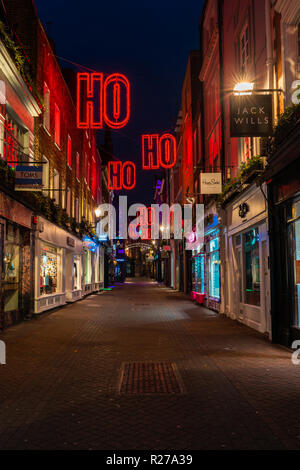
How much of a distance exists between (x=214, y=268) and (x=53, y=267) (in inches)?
308

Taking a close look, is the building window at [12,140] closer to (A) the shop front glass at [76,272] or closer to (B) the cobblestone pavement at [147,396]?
(B) the cobblestone pavement at [147,396]

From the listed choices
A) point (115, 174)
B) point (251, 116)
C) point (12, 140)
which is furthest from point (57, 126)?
point (251, 116)

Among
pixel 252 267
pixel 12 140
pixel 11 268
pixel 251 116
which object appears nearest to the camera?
pixel 251 116

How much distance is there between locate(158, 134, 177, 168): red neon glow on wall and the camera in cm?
2533

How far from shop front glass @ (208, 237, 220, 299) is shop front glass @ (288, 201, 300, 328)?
31.4 feet

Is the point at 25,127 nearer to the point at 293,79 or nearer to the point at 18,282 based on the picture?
the point at 18,282

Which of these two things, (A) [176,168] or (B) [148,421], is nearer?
(B) [148,421]

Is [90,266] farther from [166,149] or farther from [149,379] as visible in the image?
[149,379]

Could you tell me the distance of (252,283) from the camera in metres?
14.2

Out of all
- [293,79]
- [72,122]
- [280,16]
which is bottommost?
[293,79]

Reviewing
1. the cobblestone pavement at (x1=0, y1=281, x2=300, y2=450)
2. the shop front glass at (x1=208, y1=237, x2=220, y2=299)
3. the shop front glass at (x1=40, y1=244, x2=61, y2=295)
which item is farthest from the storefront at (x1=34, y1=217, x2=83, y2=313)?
the shop front glass at (x1=208, y1=237, x2=220, y2=299)

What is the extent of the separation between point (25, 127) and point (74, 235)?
10757 mm

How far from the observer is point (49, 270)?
19859 millimetres
